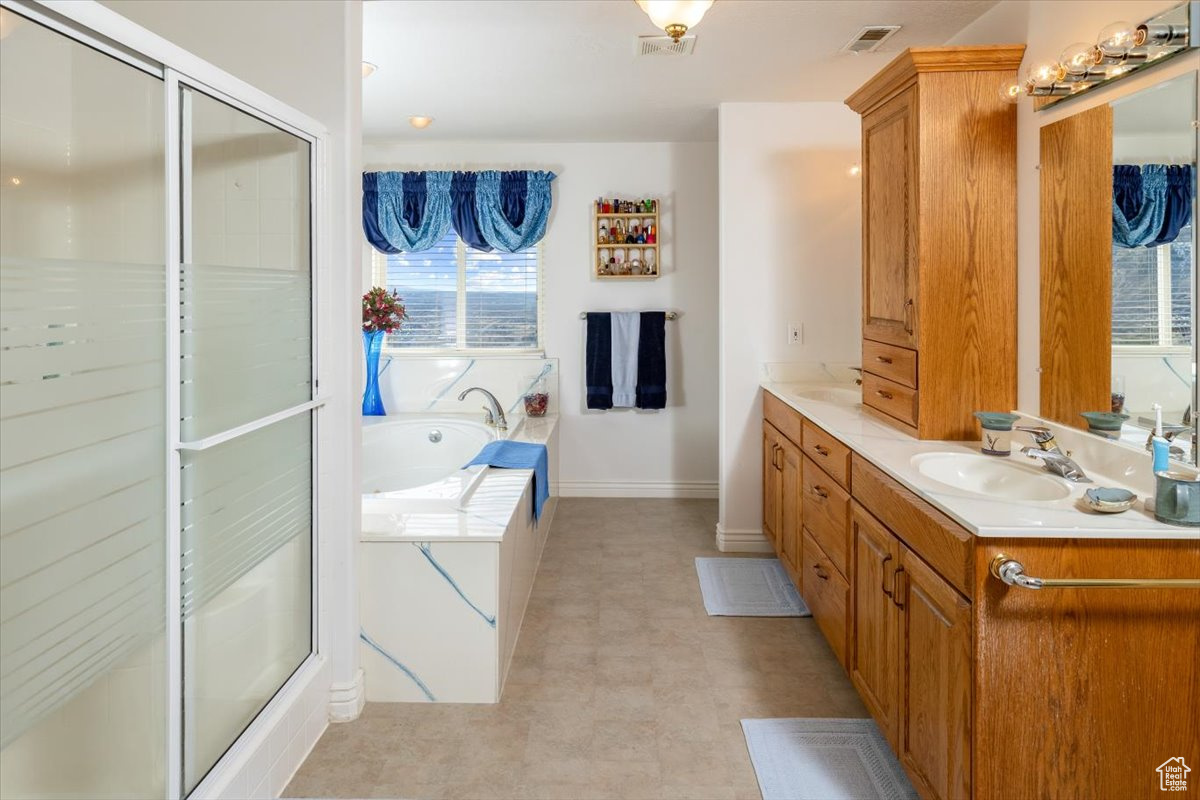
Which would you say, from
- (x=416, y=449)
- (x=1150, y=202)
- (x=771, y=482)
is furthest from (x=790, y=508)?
(x=416, y=449)

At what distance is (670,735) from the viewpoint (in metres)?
2.21

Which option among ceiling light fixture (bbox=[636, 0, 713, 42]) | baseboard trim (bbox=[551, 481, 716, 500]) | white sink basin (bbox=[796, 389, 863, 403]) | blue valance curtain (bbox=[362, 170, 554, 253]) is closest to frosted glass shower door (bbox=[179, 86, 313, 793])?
ceiling light fixture (bbox=[636, 0, 713, 42])

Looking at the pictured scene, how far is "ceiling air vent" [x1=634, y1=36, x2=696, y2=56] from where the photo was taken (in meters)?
2.88

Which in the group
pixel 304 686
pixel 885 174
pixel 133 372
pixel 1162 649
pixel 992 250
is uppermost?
pixel 885 174

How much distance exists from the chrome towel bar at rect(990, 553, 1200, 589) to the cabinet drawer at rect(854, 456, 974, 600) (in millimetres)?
56

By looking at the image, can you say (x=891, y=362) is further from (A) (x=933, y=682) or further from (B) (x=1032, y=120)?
(A) (x=933, y=682)

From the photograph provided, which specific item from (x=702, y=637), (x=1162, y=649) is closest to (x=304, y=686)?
(x=702, y=637)

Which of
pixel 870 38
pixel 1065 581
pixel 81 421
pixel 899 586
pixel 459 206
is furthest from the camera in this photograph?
pixel 459 206

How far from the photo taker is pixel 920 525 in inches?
68.4

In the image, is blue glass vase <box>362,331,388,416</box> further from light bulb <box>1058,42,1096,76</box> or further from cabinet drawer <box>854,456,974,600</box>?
light bulb <box>1058,42,1096,76</box>

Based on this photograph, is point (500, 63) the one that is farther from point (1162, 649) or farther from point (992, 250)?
point (1162, 649)

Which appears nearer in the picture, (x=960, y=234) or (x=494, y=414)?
(x=960, y=234)

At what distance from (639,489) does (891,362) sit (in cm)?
258

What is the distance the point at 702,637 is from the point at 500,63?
8.21 feet
